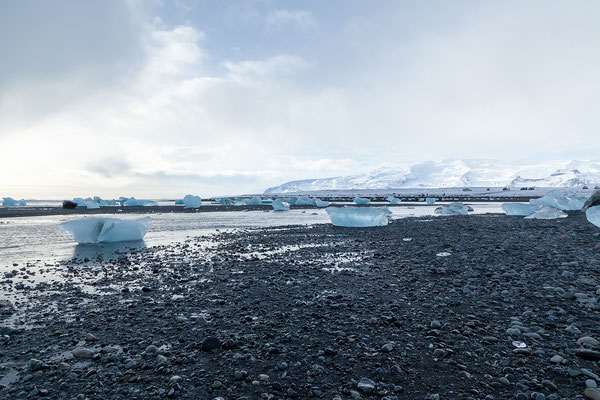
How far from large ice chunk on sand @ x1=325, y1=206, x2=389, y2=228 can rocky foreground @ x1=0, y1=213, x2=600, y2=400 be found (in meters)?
7.58

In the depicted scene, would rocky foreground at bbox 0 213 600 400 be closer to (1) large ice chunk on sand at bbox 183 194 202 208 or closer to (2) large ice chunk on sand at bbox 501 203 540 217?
(2) large ice chunk on sand at bbox 501 203 540 217

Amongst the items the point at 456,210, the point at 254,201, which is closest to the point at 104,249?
the point at 456,210

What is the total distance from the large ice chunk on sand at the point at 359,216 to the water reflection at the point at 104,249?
778 cm

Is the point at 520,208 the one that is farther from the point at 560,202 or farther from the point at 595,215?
the point at 595,215

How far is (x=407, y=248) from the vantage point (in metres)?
9.13

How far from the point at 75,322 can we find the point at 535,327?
5.32m

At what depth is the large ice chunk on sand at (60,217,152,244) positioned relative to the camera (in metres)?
11.3

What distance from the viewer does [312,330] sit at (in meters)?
3.72

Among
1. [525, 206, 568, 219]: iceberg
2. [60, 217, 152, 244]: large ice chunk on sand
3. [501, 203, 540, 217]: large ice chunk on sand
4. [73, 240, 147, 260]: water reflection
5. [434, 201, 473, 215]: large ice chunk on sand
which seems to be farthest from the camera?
[434, 201, 473, 215]: large ice chunk on sand

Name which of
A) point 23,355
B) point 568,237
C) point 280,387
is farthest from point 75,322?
point 568,237

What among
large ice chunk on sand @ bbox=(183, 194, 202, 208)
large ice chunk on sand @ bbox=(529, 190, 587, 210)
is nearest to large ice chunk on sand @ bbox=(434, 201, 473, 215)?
large ice chunk on sand @ bbox=(529, 190, 587, 210)

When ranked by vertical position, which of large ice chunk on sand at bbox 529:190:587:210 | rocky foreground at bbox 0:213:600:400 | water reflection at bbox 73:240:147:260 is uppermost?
large ice chunk on sand at bbox 529:190:587:210

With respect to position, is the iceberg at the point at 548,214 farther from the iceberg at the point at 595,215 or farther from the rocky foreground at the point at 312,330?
the rocky foreground at the point at 312,330

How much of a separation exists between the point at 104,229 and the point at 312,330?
1052 centimetres
